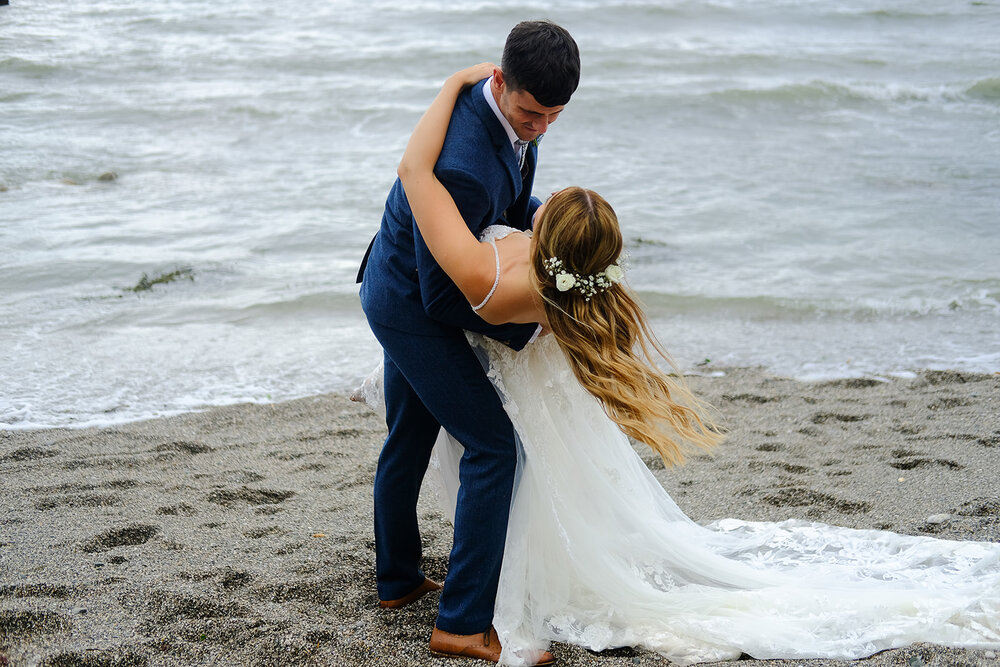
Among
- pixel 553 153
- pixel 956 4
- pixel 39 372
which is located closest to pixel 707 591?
pixel 39 372

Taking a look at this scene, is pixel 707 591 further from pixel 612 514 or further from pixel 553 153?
pixel 553 153

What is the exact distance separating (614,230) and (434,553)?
1754 millimetres

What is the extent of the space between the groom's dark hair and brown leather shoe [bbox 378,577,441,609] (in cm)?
177

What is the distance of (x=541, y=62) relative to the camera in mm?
2504

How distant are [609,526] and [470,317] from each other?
918mm

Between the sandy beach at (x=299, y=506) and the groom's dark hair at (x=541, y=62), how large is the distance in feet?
5.71

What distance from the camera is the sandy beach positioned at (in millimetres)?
2939

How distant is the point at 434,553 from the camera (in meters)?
3.76

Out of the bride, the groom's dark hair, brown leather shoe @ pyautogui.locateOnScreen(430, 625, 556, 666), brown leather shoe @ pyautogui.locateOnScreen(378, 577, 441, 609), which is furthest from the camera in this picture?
brown leather shoe @ pyautogui.locateOnScreen(378, 577, 441, 609)

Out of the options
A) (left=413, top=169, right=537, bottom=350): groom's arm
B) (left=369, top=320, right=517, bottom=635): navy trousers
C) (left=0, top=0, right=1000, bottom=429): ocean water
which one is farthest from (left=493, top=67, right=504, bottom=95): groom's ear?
(left=0, top=0, right=1000, bottom=429): ocean water

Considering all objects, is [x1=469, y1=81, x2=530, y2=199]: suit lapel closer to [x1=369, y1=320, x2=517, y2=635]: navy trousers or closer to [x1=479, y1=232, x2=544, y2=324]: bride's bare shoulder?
[x1=479, y1=232, x2=544, y2=324]: bride's bare shoulder

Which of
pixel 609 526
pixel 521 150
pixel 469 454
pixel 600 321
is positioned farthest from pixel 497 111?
pixel 609 526

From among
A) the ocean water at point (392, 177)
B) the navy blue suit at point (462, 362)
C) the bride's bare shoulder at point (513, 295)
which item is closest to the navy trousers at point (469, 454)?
the navy blue suit at point (462, 362)

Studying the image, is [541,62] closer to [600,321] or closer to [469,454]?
[600,321]
